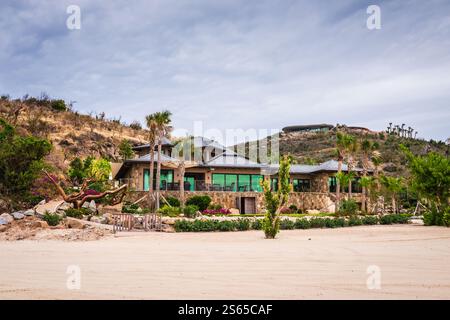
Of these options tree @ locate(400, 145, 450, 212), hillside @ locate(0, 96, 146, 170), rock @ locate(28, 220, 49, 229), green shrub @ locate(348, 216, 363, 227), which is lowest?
green shrub @ locate(348, 216, 363, 227)

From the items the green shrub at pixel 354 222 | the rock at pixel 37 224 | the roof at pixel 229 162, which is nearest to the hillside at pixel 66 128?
the roof at pixel 229 162

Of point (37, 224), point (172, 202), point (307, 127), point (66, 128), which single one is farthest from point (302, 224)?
point (307, 127)

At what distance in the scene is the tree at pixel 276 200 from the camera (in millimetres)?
15570

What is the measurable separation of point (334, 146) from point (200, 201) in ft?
173

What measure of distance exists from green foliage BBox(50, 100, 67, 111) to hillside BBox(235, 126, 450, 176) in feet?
103

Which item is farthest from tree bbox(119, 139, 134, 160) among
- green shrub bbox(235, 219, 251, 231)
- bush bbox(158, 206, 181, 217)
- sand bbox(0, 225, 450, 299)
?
sand bbox(0, 225, 450, 299)

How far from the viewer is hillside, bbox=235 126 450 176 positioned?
67006mm

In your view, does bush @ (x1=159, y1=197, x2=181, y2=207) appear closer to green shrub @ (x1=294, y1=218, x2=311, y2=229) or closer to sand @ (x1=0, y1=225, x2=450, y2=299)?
green shrub @ (x1=294, y1=218, x2=311, y2=229)

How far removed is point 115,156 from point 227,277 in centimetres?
5544

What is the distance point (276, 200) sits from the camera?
15.7 metres

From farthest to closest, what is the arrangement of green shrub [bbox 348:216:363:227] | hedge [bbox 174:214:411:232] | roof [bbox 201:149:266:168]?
1. roof [bbox 201:149:266:168]
2. green shrub [bbox 348:216:363:227]
3. hedge [bbox 174:214:411:232]

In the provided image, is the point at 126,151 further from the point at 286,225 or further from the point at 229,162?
the point at 286,225
